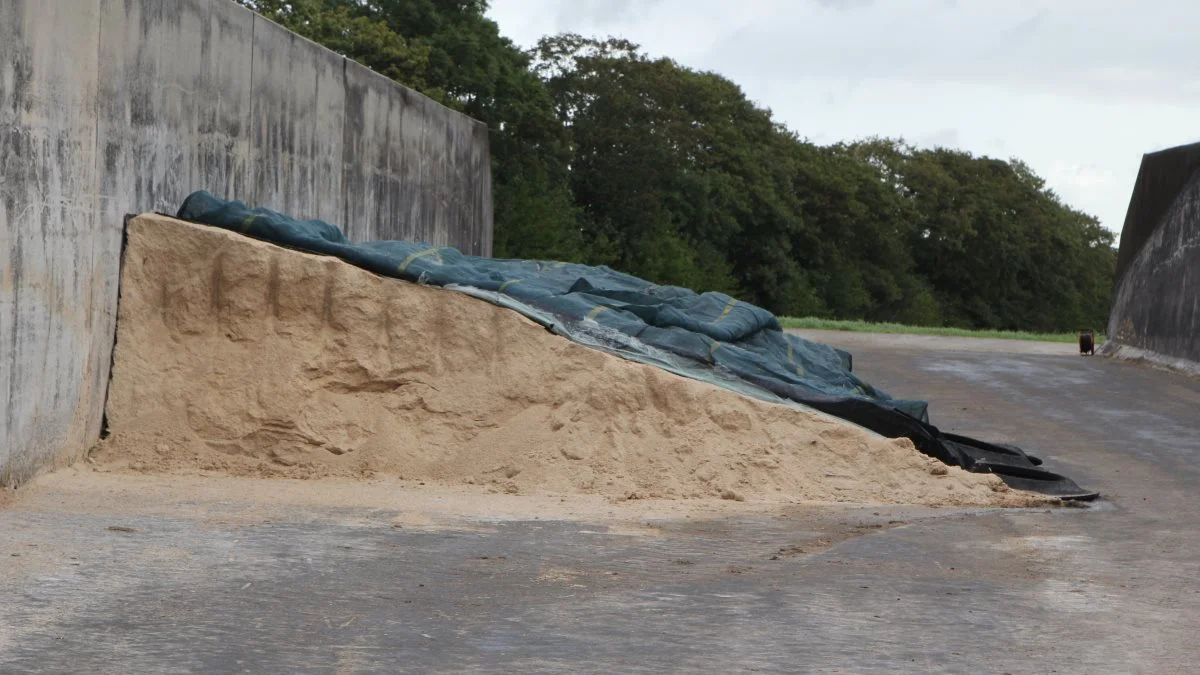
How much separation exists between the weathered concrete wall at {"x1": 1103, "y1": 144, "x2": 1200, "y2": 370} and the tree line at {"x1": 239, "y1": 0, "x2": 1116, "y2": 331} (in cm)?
1409

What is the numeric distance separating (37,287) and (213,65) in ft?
9.99

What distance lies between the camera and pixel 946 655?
5.30 meters

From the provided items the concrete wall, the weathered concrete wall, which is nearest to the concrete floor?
the concrete wall

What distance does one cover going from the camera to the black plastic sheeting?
10.2 meters

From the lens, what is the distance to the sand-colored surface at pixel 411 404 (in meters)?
9.37

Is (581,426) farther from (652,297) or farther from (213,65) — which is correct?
(213,65)

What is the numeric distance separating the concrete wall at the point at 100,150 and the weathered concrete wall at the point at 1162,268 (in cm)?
1109

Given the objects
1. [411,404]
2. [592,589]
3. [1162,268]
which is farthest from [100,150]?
[1162,268]

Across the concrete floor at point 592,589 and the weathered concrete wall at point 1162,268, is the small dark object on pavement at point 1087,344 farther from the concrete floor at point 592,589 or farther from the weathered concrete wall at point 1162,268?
the concrete floor at point 592,589

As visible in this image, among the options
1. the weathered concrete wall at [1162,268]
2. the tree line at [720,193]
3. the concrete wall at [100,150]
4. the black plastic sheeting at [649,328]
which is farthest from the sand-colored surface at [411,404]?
the tree line at [720,193]

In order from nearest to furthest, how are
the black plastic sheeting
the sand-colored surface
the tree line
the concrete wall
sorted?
the concrete wall → the sand-colored surface → the black plastic sheeting → the tree line

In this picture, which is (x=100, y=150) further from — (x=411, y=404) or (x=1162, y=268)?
(x=1162, y=268)

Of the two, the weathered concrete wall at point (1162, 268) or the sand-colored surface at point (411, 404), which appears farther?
the weathered concrete wall at point (1162, 268)

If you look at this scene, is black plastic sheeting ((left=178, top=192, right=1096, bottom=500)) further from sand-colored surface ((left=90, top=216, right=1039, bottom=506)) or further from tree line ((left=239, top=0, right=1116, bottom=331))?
tree line ((left=239, top=0, right=1116, bottom=331))
